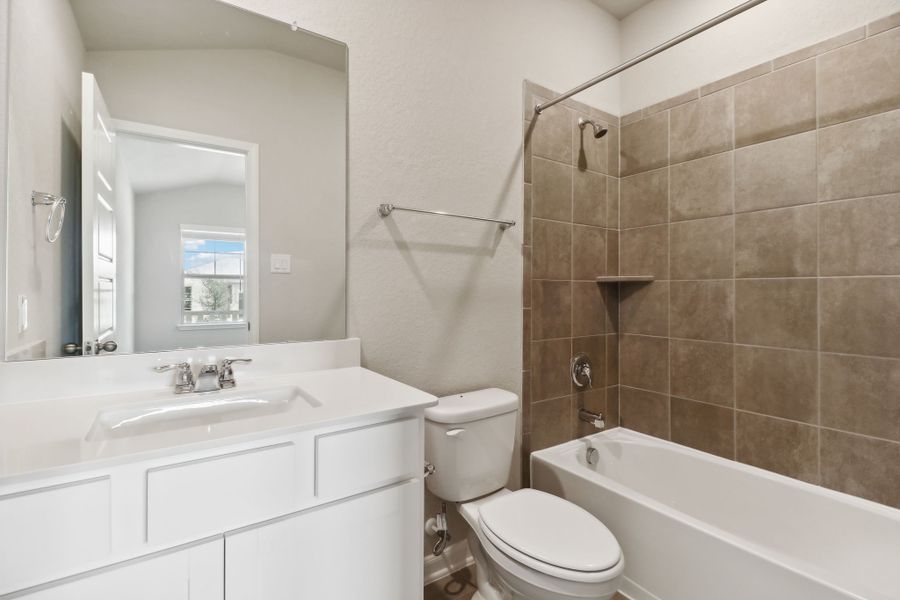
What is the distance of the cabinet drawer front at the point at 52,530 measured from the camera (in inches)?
24.5

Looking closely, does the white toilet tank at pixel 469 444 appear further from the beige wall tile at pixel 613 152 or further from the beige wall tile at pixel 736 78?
the beige wall tile at pixel 736 78

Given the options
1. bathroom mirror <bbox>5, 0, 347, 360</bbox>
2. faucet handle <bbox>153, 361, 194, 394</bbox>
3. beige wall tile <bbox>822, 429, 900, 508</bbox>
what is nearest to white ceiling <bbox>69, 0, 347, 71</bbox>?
bathroom mirror <bbox>5, 0, 347, 360</bbox>

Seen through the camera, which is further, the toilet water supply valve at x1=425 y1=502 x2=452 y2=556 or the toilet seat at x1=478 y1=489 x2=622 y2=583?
the toilet water supply valve at x1=425 y1=502 x2=452 y2=556

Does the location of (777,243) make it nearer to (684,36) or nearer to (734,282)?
(734,282)

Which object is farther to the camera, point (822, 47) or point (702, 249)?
point (702, 249)

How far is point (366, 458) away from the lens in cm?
95

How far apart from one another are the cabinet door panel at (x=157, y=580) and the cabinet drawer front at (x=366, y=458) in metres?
0.23

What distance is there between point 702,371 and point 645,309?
1.34ft

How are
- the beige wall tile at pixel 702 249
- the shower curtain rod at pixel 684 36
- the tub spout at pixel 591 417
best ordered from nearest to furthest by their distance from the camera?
the shower curtain rod at pixel 684 36, the beige wall tile at pixel 702 249, the tub spout at pixel 591 417

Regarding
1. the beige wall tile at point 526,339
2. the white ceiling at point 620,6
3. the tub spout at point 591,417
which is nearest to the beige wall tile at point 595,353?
the tub spout at point 591,417

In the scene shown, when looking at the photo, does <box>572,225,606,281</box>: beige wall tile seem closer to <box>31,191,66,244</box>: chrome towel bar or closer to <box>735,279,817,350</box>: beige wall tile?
<box>735,279,817,350</box>: beige wall tile

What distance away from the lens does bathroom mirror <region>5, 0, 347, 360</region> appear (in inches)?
40.4

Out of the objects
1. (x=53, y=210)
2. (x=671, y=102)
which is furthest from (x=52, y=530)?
(x=671, y=102)

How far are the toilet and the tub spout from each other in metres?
0.64
